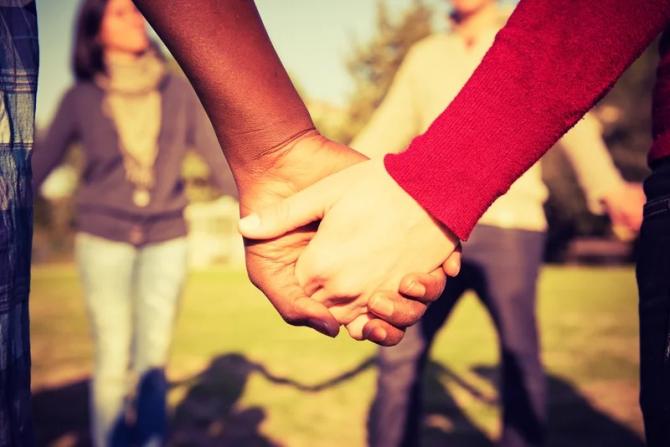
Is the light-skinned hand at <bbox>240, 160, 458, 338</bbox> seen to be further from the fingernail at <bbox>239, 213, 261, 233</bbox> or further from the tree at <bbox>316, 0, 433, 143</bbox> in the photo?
the tree at <bbox>316, 0, 433, 143</bbox>

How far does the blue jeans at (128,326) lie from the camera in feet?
8.71

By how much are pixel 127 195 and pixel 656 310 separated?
2.53 m

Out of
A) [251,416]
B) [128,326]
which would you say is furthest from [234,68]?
[251,416]

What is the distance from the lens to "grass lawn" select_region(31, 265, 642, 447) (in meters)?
3.45

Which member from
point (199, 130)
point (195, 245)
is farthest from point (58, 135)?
point (195, 245)

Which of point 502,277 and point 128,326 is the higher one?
point 502,277

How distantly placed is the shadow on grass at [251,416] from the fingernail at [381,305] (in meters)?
2.48

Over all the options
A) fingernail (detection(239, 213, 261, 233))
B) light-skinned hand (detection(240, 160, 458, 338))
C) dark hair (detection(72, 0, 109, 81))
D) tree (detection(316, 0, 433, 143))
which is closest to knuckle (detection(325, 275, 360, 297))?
light-skinned hand (detection(240, 160, 458, 338))

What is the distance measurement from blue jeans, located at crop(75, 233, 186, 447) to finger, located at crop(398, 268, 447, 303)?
6.35 ft

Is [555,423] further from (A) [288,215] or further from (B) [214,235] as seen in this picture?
(B) [214,235]

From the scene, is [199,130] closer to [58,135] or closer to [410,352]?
[58,135]

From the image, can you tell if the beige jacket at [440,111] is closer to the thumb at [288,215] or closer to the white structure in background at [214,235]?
the thumb at [288,215]

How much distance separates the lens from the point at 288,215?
3.83ft

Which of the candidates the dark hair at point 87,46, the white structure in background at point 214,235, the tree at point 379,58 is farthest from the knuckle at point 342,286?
the white structure in background at point 214,235
